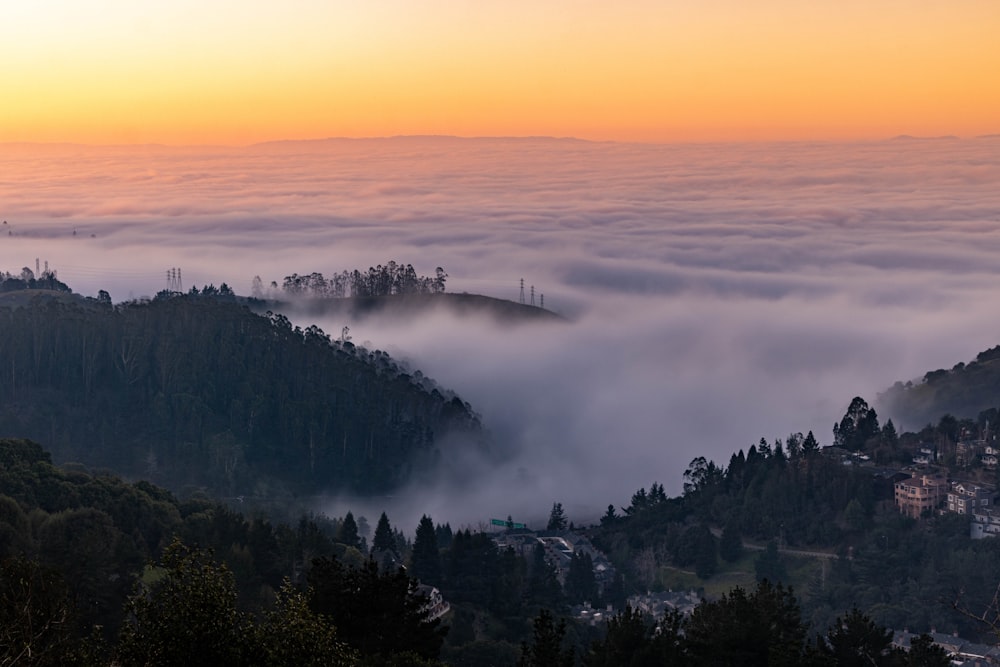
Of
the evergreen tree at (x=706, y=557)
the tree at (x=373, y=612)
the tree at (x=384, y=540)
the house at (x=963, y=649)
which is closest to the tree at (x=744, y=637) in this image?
the tree at (x=373, y=612)

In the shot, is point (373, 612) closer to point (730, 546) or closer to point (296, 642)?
point (296, 642)

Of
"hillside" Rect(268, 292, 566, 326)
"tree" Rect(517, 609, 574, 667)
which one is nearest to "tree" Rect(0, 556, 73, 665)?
"tree" Rect(517, 609, 574, 667)

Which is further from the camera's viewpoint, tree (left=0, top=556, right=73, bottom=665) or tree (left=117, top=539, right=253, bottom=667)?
tree (left=117, top=539, right=253, bottom=667)

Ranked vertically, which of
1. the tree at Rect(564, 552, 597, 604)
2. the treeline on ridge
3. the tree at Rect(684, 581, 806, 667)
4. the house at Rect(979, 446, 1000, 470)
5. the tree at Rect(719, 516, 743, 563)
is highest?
the treeline on ridge

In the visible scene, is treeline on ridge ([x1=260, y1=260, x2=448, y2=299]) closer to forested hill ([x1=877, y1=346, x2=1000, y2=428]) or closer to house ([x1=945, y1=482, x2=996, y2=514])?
forested hill ([x1=877, y1=346, x2=1000, y2=428])

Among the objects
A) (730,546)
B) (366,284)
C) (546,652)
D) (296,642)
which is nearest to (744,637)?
(546,652)

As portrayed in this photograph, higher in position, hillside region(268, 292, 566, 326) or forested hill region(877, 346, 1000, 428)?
hillside region(268, 292, 566, 326)

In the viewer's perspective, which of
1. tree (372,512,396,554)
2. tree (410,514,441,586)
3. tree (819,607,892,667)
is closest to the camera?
tree (819,607,892,667)
